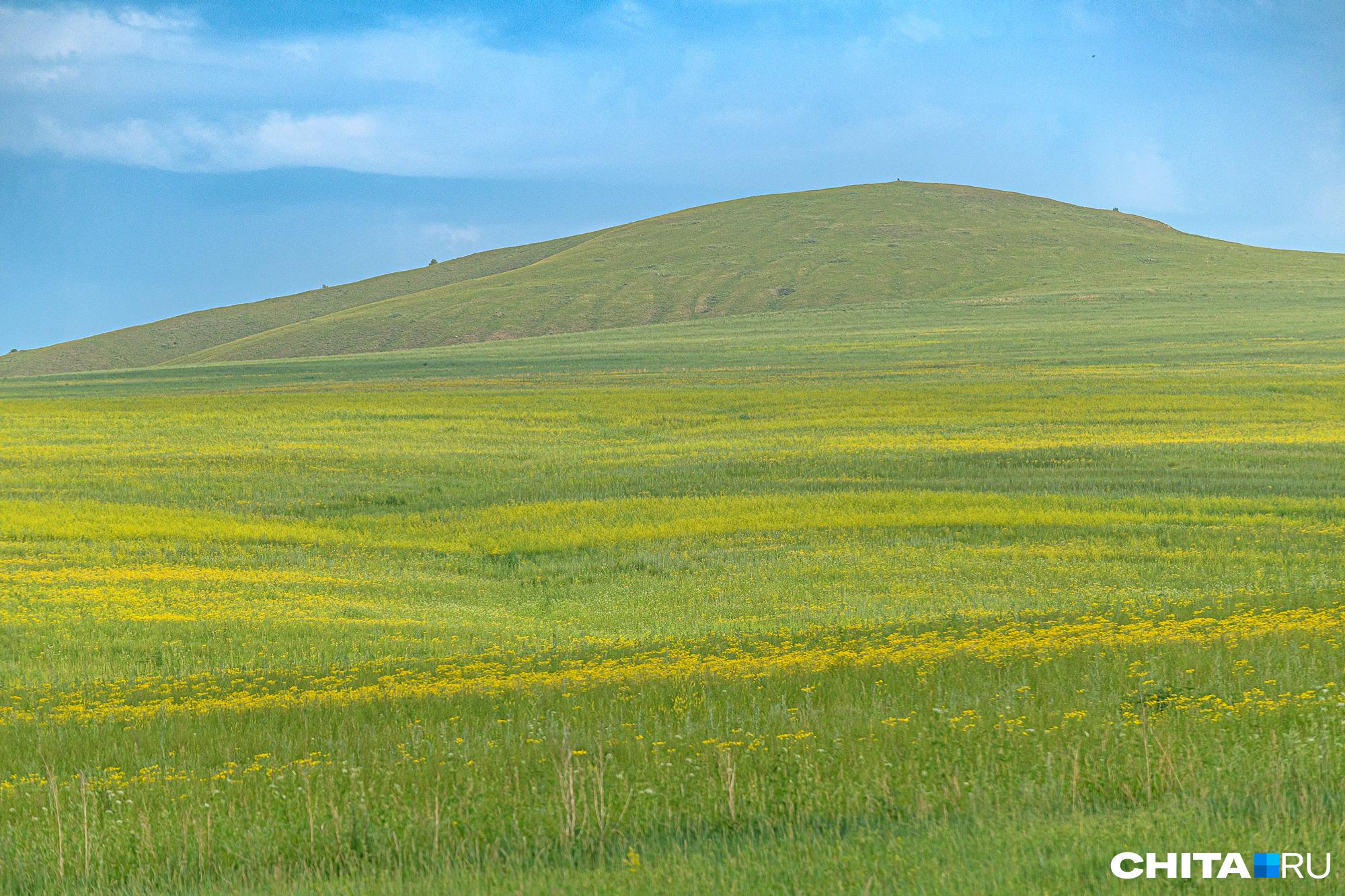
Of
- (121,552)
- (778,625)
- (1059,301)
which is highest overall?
(1059,301)

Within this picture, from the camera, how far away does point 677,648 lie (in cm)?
1398

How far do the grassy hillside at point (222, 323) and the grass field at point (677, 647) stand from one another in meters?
120

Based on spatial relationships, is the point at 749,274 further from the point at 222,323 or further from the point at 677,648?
the point at 677,648

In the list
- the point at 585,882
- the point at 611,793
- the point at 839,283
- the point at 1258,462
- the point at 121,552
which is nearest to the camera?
the point at 585,882

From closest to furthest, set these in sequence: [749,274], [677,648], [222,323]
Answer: [677,648], [749,274], [222,323]

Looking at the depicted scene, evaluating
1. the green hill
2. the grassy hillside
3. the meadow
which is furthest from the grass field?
the grassy hillside

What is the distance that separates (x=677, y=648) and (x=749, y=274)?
12706cm

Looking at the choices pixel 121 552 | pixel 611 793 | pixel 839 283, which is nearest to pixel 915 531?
pixel 121 552

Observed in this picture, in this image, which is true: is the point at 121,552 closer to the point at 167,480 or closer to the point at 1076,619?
the point at 167,480

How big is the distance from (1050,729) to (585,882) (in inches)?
136

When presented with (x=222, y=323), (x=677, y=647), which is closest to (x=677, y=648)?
(x=677, y=647)

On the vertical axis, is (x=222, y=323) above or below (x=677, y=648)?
above

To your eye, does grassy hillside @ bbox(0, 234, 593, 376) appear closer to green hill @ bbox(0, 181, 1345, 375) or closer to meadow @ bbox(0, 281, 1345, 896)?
green hill @ bbox(0, 181, 1345, 375)

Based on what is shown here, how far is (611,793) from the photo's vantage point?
23.2 feet
